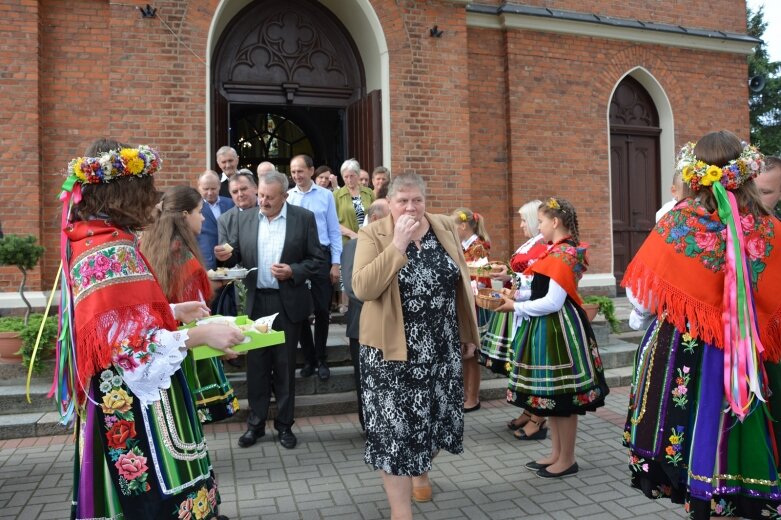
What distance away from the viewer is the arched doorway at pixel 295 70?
8914 mm

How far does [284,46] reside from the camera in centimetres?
910

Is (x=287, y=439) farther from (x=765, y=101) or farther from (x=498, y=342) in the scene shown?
(x=765, y=101)

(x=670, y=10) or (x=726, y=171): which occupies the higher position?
(x=670, y=10)

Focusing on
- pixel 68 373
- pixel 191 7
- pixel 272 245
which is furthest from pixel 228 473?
pixel 191 7

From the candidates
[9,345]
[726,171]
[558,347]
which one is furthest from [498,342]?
[9,345]

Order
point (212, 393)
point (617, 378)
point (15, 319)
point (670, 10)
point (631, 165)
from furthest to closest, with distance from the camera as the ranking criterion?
point (631, 165)
point (670, 10)
point (617, 378)
point (15, 319)
point (212, 393)

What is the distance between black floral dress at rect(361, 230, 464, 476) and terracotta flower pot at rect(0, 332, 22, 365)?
4.23 metres

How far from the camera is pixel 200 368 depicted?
14.1 ft

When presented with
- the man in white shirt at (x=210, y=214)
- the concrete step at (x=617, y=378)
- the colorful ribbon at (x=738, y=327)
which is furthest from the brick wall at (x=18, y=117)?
the colorful ribbon at (x=738, y=327)

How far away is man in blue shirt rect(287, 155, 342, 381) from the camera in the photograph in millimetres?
6004

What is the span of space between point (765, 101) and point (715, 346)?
992 inches

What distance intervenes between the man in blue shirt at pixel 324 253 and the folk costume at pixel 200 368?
1.57 metres

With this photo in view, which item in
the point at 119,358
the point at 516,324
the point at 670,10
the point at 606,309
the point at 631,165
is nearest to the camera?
the point at 119,358

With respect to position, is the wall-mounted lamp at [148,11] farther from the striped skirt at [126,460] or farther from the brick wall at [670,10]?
the striped skirt at [126,460]
